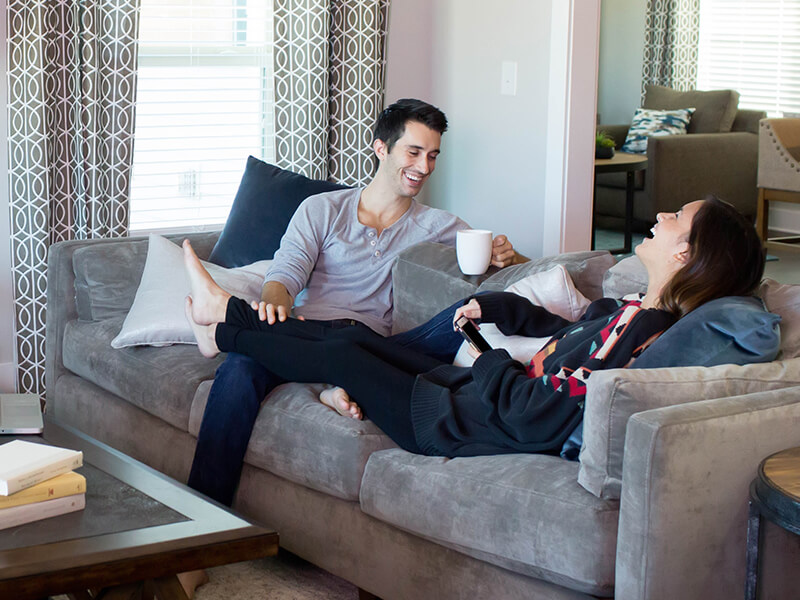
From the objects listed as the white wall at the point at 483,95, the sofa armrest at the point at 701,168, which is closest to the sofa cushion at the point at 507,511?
the white wall at the point at 483,95

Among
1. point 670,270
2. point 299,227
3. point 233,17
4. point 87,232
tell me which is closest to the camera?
point 670,270

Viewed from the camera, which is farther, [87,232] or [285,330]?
[87,232]

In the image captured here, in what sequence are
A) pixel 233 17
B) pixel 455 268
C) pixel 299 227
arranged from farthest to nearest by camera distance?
pixel 233 17 < pixel 299 227 < pixel 455 268

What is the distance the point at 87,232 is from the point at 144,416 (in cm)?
109

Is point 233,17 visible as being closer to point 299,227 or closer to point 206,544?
point 299,227

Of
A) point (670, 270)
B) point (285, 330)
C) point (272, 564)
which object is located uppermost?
point (670, 270)

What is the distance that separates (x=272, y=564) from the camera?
8.16ft

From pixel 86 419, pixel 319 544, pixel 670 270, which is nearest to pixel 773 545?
pixel 670 270

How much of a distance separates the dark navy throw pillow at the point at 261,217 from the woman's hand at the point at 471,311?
920 mm

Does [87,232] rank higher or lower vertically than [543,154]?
lower

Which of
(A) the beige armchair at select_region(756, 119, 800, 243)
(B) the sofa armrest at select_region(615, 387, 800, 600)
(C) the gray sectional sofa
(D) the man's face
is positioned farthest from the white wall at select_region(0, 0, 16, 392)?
(A) the beige armchair at select_region(756, 119, 800, 243)

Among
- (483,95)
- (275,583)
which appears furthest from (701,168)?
(275,583)

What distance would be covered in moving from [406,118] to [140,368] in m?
1.02

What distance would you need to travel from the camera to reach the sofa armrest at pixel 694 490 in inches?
65.1
